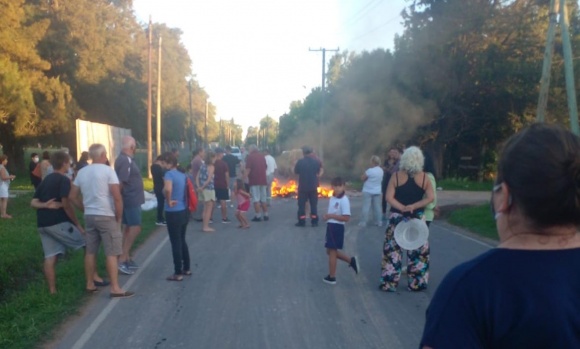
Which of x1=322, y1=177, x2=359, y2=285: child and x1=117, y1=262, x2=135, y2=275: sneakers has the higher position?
x1=322, y1=177, x2=359, y2=285: child

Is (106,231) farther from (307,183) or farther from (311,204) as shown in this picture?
(311,204)

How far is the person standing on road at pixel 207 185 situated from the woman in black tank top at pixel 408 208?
663 centimetres

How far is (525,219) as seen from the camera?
1918 mm

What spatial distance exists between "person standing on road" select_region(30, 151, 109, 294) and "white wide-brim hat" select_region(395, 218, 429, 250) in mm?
4097

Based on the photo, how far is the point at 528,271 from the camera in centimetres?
185

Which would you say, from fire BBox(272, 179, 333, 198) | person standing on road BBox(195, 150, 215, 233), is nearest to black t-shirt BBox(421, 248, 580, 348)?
person standing on road BBox(195, 150, 215, 233)

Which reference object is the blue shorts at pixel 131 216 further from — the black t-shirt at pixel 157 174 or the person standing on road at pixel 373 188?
the person standing on road at pixel 373 188

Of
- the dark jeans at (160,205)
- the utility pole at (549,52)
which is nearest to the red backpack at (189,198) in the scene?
the dark jeans at (160,205)

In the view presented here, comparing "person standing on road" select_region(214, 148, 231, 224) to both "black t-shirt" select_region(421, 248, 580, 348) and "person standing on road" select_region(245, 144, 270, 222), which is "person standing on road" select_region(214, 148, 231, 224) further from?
"black t-shirt" select_region(421, 248, 580, 348)

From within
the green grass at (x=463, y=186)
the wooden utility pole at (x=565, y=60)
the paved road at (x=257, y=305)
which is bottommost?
the green grass at (x=463, y=186)

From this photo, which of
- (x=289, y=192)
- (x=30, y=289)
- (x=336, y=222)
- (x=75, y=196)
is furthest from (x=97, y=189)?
(x=289, y=192)

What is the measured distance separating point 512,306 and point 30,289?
7.64 metres

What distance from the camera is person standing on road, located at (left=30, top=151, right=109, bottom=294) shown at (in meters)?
7.87

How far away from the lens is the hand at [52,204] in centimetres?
784
